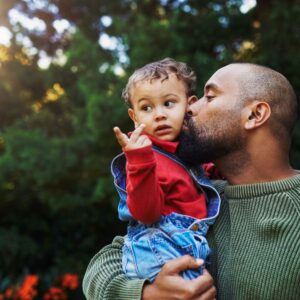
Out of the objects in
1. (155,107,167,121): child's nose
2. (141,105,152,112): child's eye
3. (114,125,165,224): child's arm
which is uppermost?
(141,105,152,112): child's eye

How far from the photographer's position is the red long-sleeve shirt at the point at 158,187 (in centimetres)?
174

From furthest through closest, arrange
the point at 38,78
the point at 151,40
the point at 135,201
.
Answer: the point at 38,78 < the point at 151,40 < the point at 135,201

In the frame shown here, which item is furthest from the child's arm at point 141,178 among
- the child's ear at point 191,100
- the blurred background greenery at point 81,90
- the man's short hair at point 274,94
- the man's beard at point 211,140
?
the blurred background greenery at point 81,90

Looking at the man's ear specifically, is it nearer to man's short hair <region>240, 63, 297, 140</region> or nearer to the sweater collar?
man's short hair <region>240, 63, 297, 140</region>

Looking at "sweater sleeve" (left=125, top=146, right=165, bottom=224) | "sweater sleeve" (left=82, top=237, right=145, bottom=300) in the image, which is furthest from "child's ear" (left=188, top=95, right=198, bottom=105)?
"sweater sleeve" (left=82, top=237, right=145, bottom=300)

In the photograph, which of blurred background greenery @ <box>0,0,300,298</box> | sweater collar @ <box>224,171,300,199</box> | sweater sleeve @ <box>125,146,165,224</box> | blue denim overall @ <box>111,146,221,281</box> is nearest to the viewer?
sweater sleeve @ <box>125,146,165,224</box>

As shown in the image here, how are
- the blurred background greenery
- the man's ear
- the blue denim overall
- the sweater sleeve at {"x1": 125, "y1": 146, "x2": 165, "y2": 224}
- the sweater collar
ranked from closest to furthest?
the sweater sleeve at {"x1": 125, "y1": 146, "x2": 165, "y2": 224}
the blue denim overall
the sweater collar
the man's ear
the blurred background greenery

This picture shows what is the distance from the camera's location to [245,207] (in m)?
2.01

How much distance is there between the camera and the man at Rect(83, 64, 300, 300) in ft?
5.82

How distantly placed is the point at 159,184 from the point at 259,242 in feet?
1.30

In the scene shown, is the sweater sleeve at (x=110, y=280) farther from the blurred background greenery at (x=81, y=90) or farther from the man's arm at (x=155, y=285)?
the blurred background greenery at (x=81, y=90)

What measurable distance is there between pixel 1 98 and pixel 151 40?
9.50 ft

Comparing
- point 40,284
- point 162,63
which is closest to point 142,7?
point 40,284

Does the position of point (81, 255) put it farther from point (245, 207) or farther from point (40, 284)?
point (245, 207)
